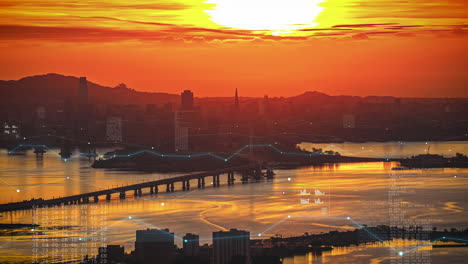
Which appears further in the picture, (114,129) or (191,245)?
(114,129)

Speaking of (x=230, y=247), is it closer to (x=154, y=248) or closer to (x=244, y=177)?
(x=154, y=248)

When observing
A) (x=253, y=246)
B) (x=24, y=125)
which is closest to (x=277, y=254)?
(x=253, y=246)

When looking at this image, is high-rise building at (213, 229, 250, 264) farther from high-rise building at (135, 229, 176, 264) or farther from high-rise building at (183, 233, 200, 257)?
high-rise building at (135, 229, 176, 264)

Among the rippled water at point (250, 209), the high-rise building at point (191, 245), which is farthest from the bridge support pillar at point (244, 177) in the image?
the high-rise building at point (191, 245)

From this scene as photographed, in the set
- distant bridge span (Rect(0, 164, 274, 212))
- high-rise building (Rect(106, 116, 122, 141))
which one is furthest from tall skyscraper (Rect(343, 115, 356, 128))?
distant bridge span (Rect(0, 164, 274, 212))

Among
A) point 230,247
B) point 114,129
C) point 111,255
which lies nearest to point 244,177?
point 230,247

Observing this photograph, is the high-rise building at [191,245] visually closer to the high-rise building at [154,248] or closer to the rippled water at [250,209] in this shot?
the high-rise building at [154,248]
